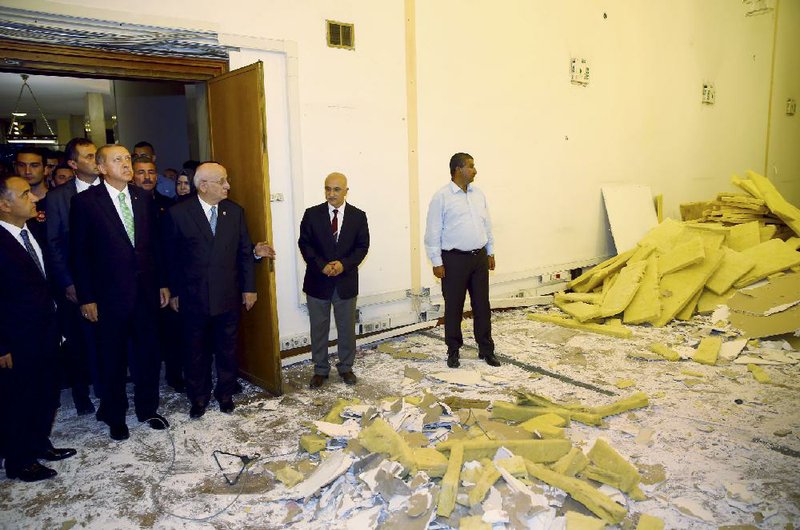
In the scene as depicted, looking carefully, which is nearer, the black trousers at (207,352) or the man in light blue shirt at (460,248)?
the black trousers at (207,352)

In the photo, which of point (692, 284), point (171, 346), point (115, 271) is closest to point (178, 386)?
point (171, 346)

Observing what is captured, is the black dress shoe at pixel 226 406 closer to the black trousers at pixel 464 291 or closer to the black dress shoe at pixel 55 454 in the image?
the black dress shoe at pixel 55 454

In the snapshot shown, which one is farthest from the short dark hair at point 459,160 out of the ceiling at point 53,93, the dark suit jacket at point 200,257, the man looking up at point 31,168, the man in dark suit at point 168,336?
the ceiling at point 53,93

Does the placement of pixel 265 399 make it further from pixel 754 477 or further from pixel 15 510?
pixel 754 477

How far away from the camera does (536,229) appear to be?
7758mm

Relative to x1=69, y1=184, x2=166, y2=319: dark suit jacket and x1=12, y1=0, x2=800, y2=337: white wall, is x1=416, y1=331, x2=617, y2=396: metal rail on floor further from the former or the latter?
x1=69, y1=184, x2=166, y2=319: dark suit jacket

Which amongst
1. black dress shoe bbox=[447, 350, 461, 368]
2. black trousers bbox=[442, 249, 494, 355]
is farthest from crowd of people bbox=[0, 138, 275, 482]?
black dress shoe bbox=[447, 350, 461, 368]

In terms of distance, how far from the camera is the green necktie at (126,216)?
150 inches

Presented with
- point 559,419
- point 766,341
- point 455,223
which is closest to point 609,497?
point 559,419

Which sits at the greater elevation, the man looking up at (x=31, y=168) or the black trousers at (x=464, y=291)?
the man looking up at (x=31, y=168)

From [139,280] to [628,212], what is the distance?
24.5ft

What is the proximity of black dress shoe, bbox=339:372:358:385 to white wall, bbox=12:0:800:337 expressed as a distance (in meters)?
0.96

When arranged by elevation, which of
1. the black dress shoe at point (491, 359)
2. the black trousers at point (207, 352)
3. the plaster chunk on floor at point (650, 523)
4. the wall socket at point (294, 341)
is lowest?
the black dress shoe at point (491, 359)

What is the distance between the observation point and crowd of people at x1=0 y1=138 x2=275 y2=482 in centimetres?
327
